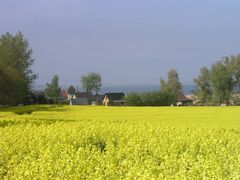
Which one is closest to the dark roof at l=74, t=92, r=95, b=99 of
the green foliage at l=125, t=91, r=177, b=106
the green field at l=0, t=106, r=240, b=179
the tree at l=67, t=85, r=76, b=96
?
the tree at l=67, t=85, r=76, b=96

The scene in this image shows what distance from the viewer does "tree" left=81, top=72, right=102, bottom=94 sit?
122 m

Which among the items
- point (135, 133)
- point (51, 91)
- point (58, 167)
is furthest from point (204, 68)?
point (58, 167)

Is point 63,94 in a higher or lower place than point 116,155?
higher

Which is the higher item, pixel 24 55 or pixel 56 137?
pixel 24 55

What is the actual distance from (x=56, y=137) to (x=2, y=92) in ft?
137

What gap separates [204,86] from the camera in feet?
313

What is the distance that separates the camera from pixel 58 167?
739 cm

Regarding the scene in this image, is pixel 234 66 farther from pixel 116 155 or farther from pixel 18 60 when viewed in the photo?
pixel 116 155

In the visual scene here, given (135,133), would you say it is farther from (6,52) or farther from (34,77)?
(34,77)

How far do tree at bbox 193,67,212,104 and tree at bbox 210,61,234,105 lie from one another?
341cm

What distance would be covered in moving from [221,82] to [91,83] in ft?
142

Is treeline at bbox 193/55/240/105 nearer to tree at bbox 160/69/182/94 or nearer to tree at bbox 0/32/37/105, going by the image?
tree at bbox 160/69/182/94

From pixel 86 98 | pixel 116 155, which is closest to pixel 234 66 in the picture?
pixel 86 98

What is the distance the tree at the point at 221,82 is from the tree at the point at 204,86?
3.41 metres
